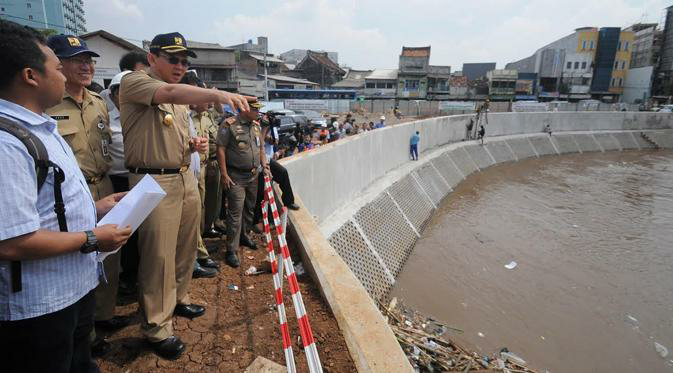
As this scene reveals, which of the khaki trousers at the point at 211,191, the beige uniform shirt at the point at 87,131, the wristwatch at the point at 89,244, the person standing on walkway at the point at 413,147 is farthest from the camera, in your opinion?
the person standing on walkway at the point at 413,147

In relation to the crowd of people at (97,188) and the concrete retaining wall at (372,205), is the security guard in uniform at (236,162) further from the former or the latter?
the concrete retaining wall at (372,205)

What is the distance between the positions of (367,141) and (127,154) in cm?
710

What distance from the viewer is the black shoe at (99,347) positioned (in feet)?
7.52

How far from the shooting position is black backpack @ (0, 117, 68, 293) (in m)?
1.23

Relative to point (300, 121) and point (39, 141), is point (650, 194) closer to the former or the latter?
point (300, 121)

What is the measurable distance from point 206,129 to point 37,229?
3229 millimetres

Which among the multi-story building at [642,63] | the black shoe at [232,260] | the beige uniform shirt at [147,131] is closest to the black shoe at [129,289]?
the black shoe at [232,260]

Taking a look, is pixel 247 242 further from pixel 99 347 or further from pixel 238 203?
pixel 99 347

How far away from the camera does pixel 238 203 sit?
3.95 meters

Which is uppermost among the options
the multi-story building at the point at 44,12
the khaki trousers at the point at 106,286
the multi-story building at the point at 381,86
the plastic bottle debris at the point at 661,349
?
the multi-story building at the point at 44,12

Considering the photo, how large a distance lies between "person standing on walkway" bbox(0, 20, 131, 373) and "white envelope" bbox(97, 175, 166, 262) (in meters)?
0.07

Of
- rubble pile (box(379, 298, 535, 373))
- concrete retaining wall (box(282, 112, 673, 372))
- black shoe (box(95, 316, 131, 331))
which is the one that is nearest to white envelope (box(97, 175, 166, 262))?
black shoe (box(95, 316, 131, 331))

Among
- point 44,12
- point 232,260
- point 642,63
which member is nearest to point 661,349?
point 232,260

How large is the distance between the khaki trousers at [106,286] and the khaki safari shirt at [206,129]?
52.3 inches
